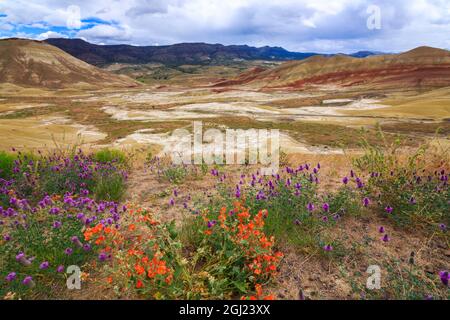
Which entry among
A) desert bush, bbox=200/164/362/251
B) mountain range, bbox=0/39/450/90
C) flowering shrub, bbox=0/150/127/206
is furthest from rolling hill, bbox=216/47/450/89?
flowering shrub, bbox=0/150/127/206

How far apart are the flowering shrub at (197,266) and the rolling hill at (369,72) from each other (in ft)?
180

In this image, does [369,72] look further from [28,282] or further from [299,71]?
[28,282]

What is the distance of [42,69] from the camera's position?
318ft

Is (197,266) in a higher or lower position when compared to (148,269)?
lower

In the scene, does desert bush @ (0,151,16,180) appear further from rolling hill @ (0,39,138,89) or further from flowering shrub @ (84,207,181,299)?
rolling hill @ (0,39,138,89)

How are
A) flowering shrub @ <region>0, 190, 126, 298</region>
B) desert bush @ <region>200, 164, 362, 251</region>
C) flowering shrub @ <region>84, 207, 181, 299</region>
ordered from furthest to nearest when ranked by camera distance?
1. desert bush @ <region>200, 164, 362, 251</region>
2. flowering shrub @ <region>0, 190, 126, 298</region>
3. flowering shrub @ <region>84, 207, 181, 299</region>

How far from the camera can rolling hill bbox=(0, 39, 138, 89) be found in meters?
90.9

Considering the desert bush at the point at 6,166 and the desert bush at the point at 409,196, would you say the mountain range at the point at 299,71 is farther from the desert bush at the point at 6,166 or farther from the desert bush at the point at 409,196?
the desert bush at the point at 6,166

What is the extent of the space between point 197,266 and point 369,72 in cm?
6797

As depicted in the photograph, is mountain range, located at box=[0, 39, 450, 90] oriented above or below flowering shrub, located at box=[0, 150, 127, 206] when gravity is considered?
above

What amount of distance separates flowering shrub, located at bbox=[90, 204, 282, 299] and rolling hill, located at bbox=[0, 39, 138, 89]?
10062 cm

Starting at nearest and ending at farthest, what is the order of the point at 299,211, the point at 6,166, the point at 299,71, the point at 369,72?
the point at 299,211, the point at 6,166, the point at 369,72, the point at 299,71

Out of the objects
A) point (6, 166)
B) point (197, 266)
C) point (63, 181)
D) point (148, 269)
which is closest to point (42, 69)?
point (6, 166)
